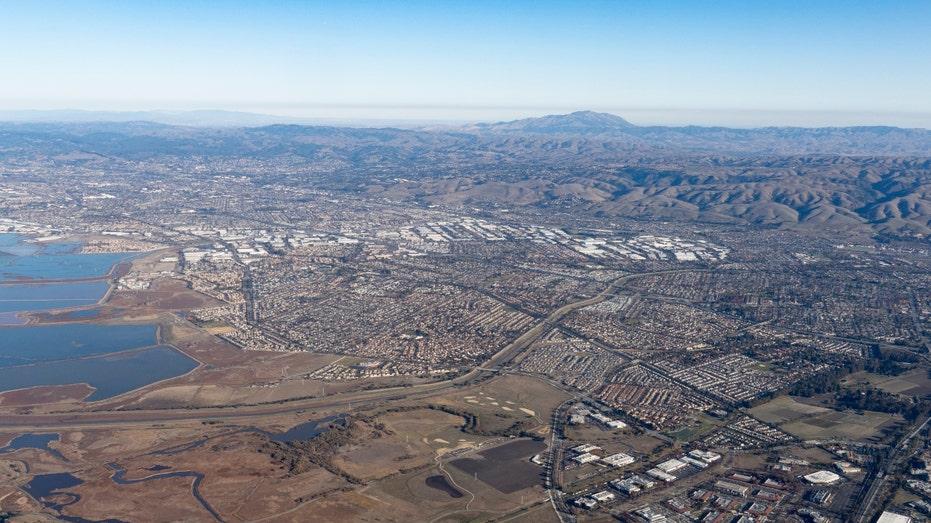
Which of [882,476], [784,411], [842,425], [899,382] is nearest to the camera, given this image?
[882,476]

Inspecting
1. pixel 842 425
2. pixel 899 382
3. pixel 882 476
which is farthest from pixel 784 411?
pixel 899 382

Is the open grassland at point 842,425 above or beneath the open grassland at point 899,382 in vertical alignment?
beneath

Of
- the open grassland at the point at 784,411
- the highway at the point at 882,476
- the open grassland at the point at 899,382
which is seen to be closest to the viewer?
the highway at the point at 882,476

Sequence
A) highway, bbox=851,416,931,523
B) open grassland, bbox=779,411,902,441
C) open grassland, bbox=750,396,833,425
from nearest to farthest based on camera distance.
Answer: highway, bbox=851,416,931,523, open grassland, bbox=779,411,902,441, open grassland, bbox=750,396,833,425

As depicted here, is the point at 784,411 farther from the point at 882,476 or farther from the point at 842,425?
the point at 882,476

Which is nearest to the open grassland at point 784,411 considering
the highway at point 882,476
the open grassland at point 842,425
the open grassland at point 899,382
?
the open grassland at point 842,425

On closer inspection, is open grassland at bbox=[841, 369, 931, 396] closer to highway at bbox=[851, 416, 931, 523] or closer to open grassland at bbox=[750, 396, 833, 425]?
highway at bbox=[851, 416, 931, 523]

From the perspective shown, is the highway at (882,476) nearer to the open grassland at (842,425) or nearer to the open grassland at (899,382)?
the open grassland at (842,425)

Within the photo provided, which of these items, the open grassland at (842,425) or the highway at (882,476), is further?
the open grassland at (842,425)

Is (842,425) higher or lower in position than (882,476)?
lower

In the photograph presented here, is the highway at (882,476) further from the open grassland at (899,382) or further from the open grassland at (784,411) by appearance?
the open grassland at (899,382)

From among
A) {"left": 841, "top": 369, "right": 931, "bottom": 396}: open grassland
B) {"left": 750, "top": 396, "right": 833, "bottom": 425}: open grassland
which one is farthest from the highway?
{"left": 841, "top": 369, "right": 931, "bottom": 396}: open grassland

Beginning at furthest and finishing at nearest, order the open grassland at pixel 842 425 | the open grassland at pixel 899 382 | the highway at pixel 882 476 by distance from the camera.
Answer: the open grassland at pixel 899 382 → the open grassland at pixel 842 425 → the highway at pixel 882 476

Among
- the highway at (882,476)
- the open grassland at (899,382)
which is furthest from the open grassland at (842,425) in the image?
the open grassland at (899,382)
